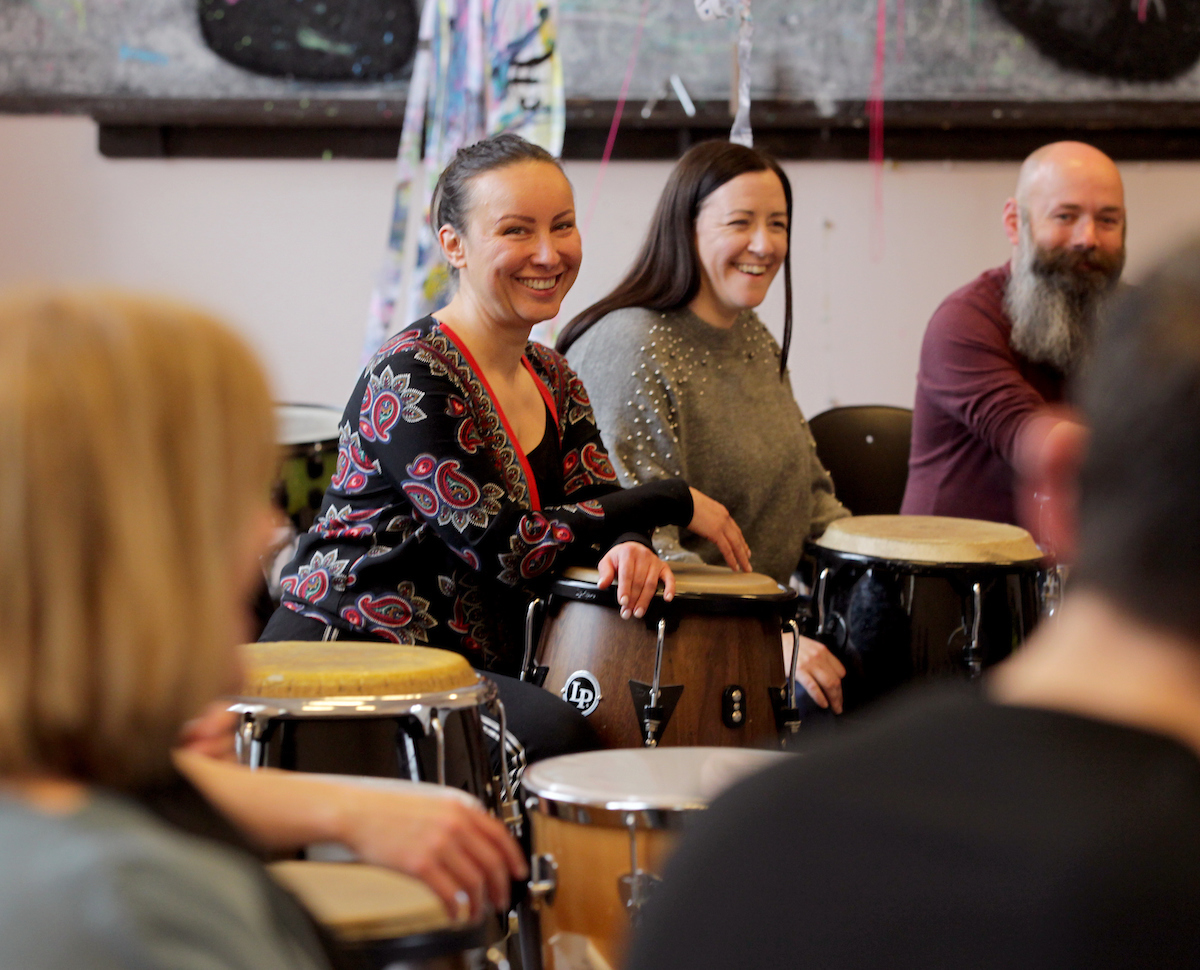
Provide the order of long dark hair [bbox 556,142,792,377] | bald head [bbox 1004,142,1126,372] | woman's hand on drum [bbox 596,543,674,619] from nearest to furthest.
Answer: woman's hand on drum [bbox 596,543,674,619] < long dark hair [bbox 556,142,792,377] < bald head [bbox 1004,142,1126,372]

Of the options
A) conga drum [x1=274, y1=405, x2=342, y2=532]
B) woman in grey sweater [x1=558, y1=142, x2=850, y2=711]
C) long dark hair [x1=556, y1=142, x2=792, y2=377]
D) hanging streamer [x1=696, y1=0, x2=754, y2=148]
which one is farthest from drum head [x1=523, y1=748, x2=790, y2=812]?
hanging streamer [x1=696, y1=0, x2=754, y2=148]

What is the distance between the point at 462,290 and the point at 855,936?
1.70m

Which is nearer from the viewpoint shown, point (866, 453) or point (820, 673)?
point (820, 673)

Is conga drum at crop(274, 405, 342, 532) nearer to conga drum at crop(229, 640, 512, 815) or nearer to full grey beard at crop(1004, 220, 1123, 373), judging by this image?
conga drum at crop(229, 640, 512, 815)

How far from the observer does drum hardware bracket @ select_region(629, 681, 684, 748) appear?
190 centimetres

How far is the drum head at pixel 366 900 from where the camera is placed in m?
0.87

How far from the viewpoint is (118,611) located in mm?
596

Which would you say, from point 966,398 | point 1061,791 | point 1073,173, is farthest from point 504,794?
point 1073,173

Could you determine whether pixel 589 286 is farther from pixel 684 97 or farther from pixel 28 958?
pixel 28 958

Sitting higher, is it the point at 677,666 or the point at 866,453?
the point at 866,453

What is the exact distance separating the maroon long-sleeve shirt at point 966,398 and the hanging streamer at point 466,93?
1.05m

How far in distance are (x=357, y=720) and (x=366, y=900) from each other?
569mm

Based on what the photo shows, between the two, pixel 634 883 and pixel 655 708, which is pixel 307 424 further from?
pixel 634 883

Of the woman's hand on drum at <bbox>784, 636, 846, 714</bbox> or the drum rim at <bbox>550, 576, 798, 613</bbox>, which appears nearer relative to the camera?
the drum rim at <bbox>550, 576, 798, 613</bbox>
